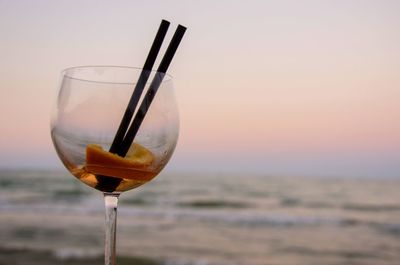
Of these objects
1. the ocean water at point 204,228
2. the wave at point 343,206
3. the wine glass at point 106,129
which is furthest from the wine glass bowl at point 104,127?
the wave at point 343,206

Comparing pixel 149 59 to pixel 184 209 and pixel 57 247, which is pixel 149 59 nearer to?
pixel 57 247

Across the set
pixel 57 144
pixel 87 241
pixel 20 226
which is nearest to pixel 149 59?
pixel 57 144

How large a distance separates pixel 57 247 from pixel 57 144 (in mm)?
7202

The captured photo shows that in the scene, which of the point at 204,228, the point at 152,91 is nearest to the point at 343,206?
the point at 204,228

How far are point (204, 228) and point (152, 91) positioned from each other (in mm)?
9929

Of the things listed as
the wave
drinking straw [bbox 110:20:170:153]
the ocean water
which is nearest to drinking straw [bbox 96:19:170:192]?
drinking straw [bbox 110:20:170:153]

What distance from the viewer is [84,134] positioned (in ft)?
3.12

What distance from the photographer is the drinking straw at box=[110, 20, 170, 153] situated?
93cm

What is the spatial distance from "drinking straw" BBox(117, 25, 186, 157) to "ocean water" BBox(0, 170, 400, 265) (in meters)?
6.02

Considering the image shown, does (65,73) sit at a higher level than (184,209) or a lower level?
lower

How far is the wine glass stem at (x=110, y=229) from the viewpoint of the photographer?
0.91 m

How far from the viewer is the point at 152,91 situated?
3.18ft

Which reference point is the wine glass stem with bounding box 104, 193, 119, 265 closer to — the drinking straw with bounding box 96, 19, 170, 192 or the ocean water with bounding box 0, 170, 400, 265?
the drinking straw with bounding box 96, 19, 170, 192

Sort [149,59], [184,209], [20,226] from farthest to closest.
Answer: [184,209] → [20,226] → [149,59]
